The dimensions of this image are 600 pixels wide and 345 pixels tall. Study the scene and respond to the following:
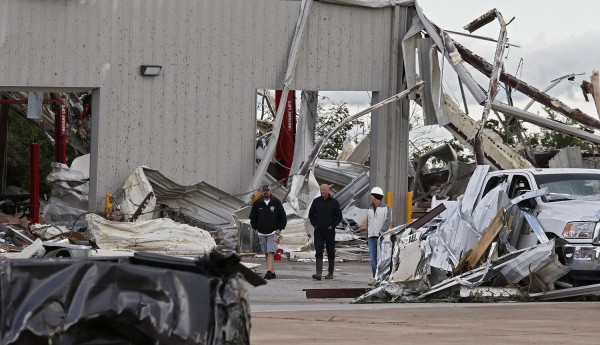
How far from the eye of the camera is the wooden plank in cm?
1583

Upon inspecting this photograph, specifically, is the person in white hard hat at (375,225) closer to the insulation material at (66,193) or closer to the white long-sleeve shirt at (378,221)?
the white long-sleeve shirt at (378,221)

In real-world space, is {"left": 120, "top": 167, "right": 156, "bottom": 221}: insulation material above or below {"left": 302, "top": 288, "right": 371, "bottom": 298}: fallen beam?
above

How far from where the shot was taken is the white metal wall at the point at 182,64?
83.7ft

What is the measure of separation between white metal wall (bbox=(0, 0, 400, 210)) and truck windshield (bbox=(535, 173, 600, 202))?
11329 mm

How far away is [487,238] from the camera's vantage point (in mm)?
15867

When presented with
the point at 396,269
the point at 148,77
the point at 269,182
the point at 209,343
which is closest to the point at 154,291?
the point at 209,343

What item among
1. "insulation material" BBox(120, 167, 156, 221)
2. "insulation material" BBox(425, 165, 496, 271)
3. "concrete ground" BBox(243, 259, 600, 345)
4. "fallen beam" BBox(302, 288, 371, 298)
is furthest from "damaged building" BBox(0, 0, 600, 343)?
"concrete ground" BBox(243, 259, 600, 345)

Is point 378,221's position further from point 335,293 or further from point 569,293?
point 569,293

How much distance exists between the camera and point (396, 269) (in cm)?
1656

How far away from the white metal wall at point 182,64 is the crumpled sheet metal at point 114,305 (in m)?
19.0

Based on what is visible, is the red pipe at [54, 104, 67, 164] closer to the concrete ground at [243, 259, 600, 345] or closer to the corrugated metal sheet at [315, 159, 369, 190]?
the corrugated metal sheet at [315, 159, 369, 190]

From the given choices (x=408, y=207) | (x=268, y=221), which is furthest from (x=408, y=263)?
(x=408, y=207)

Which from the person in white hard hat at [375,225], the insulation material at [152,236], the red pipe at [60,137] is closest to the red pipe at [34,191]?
the red pipe at [60,137]

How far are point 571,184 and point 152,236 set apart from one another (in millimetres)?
9403
